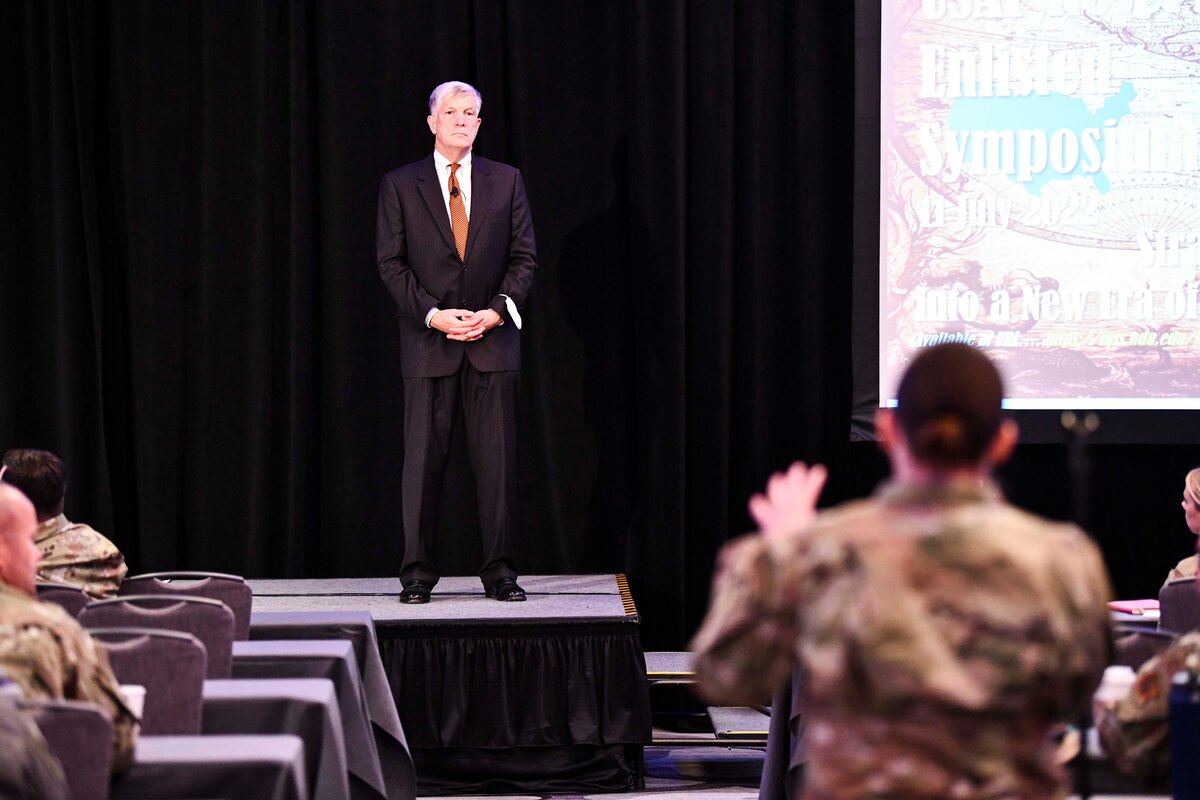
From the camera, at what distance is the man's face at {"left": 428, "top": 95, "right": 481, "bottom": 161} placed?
5.27 m

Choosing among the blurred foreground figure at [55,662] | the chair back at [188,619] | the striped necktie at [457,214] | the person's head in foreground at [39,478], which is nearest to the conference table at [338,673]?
the chair back at [188,619]

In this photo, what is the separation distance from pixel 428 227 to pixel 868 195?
1.83 metres

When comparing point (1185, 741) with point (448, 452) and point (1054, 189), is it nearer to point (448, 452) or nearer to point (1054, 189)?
point (448, 452)

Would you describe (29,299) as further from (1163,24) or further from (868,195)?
(1163,24)

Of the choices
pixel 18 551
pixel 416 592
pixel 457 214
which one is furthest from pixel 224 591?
pixel 457 214

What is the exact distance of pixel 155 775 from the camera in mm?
2467

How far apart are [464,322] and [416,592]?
97cm

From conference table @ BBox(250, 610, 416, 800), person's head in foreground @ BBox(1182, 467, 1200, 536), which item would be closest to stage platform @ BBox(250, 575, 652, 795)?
conference table @ BBox(250, 610, 416, 800)

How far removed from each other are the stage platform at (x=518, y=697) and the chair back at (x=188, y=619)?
1536 mm

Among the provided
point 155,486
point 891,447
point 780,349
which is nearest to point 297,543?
point 155,486

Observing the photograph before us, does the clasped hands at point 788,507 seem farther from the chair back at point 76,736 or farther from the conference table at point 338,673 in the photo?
the conference table at point 338,673

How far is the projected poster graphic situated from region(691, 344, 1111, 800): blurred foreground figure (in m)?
4.16

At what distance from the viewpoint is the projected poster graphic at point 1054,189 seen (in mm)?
5871

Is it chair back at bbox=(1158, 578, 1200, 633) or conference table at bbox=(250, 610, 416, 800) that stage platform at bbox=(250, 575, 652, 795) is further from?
chair back at bbox=(1158, 578, 1200, 633)
